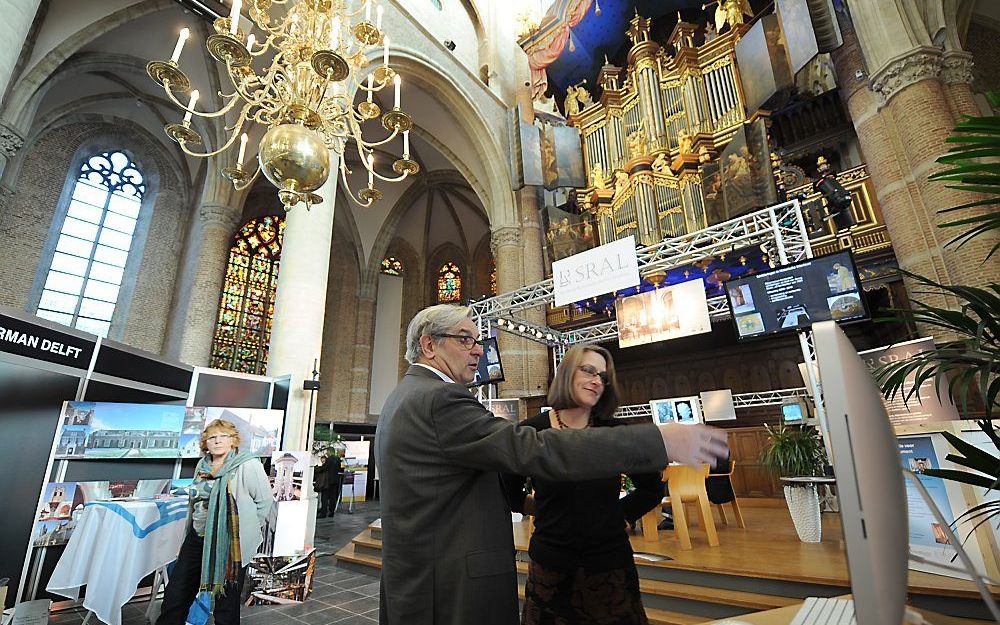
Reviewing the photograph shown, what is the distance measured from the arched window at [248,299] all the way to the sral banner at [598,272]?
30.9 ft

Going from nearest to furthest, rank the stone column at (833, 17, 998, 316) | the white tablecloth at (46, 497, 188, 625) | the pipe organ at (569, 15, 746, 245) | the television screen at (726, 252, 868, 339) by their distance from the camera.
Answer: the white tablecloth at (46, 497, 188, 625) < the television screen at (726, 252, 868, 339) < the stone column at (833, 17, 998, 316) < the pipe organ at (569, 15, 746, 245)

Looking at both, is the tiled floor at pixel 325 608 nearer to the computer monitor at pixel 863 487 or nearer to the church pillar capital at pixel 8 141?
the computer monitor at pixel 863 487

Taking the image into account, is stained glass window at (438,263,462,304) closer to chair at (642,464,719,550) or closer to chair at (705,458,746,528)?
chair at (705,458,746,528)

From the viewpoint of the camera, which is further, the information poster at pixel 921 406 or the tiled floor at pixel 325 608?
the information poster at pixel 921 406

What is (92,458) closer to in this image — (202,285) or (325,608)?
(325,608)

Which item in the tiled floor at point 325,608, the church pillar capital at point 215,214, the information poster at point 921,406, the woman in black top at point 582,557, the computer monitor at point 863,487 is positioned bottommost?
the tiled floor at point 325,608

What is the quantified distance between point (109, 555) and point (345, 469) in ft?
30.7

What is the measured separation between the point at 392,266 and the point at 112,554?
14.9 metres

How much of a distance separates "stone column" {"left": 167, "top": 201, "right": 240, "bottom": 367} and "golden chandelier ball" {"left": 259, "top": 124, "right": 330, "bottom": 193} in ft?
26.1

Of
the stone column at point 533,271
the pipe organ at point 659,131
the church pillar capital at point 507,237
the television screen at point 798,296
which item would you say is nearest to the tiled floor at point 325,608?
the television screen at point 798,296

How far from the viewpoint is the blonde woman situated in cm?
261

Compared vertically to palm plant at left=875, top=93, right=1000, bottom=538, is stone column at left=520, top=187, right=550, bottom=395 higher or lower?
higher

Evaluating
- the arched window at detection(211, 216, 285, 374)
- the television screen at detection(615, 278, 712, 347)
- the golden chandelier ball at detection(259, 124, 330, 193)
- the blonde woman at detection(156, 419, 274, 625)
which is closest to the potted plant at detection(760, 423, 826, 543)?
the television screen at detection(615, 278, 712, 347)

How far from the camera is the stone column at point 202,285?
9.81 metres
